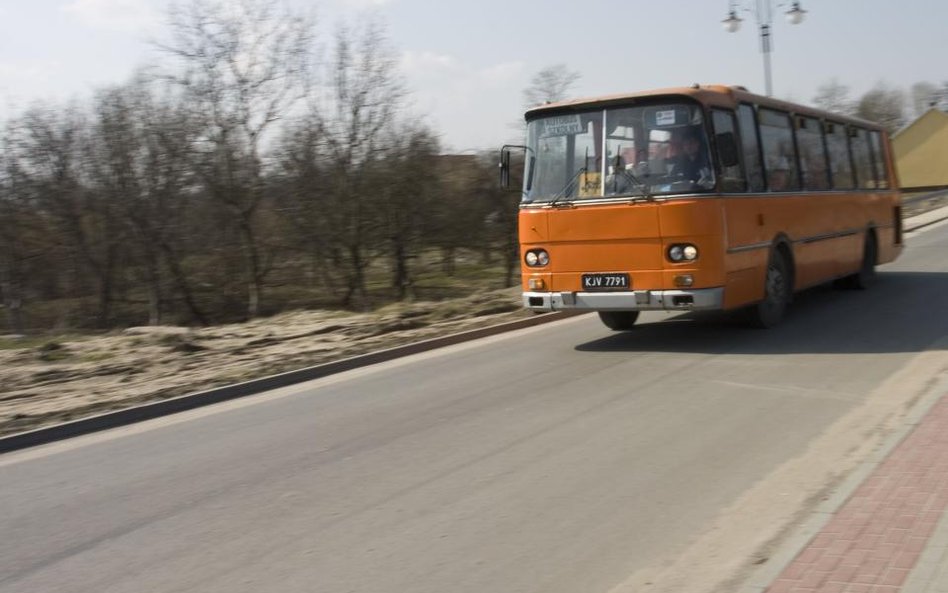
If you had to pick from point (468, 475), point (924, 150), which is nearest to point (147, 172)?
point (468, 475)

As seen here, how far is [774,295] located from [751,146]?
202 cm

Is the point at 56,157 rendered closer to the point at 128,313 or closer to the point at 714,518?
the point at 128,313

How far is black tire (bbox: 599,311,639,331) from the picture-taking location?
13.6m

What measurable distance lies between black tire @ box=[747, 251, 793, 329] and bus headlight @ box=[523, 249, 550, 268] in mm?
2874

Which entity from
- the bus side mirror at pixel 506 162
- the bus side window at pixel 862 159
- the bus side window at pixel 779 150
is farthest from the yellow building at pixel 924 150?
the bus side mirror at pixel 506 162

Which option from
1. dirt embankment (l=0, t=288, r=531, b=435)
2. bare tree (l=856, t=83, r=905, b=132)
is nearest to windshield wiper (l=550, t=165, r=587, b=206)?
dirt embankment (l=0, t=288, r=531, b=435)

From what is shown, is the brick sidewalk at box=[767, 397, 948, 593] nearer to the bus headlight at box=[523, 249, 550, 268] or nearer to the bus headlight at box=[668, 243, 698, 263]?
the bus headlight at box=[668, 243, 698, 263]

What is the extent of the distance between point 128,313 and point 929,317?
23411mm

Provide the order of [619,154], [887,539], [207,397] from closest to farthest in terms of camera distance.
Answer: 1. [887,539]
2. [207,397]
3. [619,154]

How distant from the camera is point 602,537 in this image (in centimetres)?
534

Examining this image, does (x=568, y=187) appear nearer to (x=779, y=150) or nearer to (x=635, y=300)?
(x=635, y=300)

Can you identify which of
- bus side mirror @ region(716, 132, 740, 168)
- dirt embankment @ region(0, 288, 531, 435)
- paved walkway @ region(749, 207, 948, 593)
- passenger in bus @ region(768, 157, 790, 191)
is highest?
bus side mirror @ region(716, 132, 740, 168)

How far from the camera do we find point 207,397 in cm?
1050

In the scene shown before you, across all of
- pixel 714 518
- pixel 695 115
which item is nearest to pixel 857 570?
pixel 714 518
